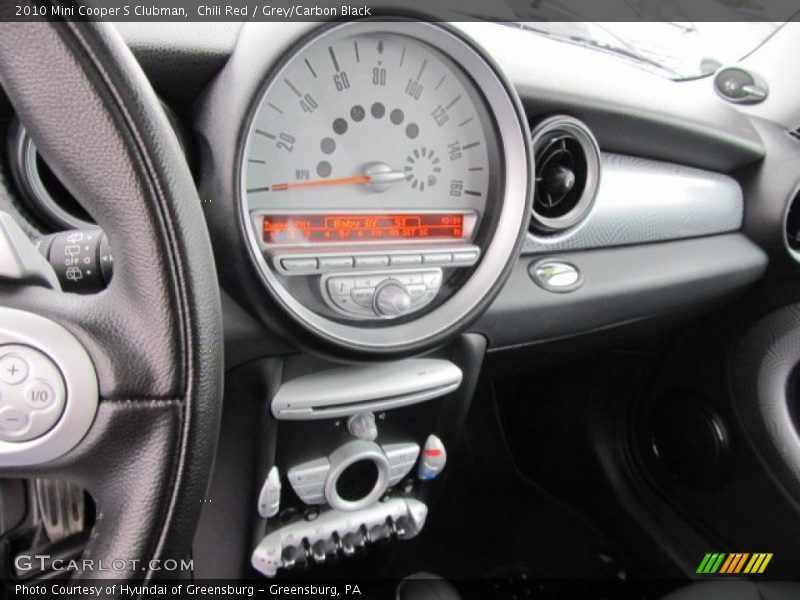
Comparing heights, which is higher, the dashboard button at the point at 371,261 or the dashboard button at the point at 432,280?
the dashboard button at the point at 371,261

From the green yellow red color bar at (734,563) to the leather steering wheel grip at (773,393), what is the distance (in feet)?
0.54

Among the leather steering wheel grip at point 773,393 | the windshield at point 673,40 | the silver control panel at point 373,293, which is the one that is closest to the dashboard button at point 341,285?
the silver control panel at point 373,293

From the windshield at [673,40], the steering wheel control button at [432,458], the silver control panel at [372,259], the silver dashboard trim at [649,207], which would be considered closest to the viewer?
the silver control panel at [372,259]

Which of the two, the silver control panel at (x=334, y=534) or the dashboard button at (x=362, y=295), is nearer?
the dashboard button at (x=362, y=295)

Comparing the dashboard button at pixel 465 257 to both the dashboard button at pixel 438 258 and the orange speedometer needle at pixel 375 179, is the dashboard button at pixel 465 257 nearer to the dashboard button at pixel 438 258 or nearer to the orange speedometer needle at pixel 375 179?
the dashboard button at pixel 438 258

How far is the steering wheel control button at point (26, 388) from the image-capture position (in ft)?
1.87

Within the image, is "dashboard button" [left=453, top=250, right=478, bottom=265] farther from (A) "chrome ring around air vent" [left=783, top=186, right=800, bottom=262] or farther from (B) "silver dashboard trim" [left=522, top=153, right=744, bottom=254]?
(A) "chrome ring around air vent" [left=783, top=186, right=800, bottom=262]

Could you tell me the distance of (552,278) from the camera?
4.17 feet

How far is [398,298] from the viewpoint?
994mm

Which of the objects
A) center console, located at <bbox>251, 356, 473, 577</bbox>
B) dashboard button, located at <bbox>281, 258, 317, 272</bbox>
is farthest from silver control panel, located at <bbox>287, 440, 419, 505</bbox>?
dashboard button, located at <bbox>281, 258, 317, 272</bbox>

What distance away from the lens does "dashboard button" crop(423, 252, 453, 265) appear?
40.8 inches

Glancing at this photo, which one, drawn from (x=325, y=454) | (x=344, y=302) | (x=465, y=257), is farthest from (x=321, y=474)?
(x=465, y=257)

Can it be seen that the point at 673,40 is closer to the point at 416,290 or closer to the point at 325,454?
the point at 416,290

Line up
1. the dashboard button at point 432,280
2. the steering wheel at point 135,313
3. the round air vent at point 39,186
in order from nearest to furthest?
the steering wheel at point 135,313
the round air vent at point 39,186
the dashboard button at point 432,280
